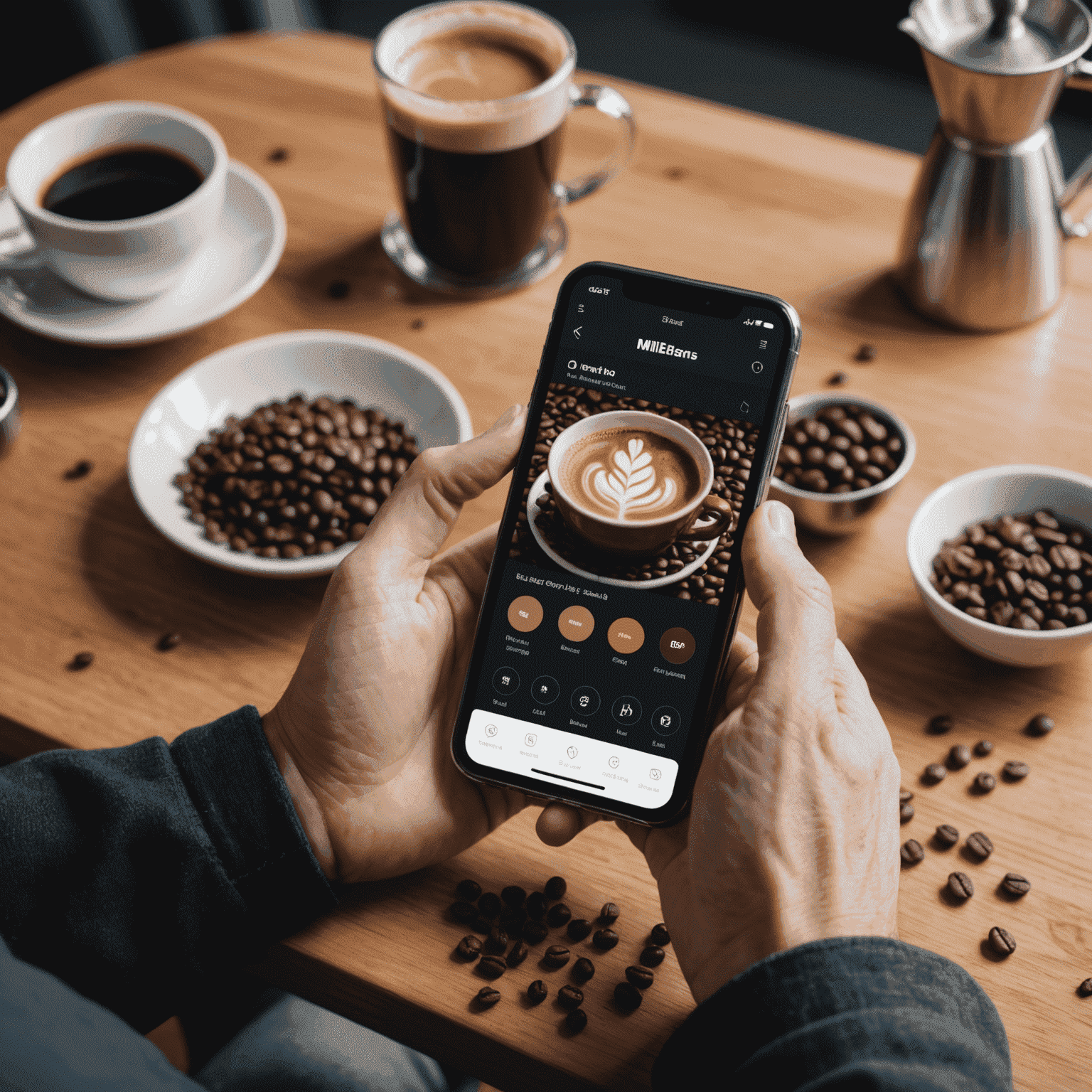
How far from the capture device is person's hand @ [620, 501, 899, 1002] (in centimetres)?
78

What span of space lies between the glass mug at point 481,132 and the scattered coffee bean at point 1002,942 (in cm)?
101

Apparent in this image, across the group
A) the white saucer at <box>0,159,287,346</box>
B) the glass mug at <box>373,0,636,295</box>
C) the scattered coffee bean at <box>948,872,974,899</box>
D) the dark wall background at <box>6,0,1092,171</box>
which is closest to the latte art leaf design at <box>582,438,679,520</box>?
the scattered coffee bean at <box>948,872,974,899</box>

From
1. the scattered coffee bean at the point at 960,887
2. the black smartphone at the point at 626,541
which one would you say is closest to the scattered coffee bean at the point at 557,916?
the black smartphone at the point at 626,541

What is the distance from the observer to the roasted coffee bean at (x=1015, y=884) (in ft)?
2.92

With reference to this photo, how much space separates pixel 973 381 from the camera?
51.1 inches

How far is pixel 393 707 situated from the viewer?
90 centimetres

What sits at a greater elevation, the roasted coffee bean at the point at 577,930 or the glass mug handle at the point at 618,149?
the glass mug handle at the point at 618,149

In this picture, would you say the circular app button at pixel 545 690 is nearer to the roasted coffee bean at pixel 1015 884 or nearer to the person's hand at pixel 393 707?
the person's hand at pixel 393 707

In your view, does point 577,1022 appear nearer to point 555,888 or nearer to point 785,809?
point 555,888

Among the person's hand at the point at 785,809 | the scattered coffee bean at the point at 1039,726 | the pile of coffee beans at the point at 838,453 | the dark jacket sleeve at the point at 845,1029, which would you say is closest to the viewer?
the dark jacket sleeve at the point at 845,1029

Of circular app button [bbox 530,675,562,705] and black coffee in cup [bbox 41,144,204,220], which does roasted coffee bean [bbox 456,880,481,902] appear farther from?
black coffee in cup [bbox 41,144,204,220]

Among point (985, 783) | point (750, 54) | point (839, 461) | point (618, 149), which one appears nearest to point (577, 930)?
point (985, 783)

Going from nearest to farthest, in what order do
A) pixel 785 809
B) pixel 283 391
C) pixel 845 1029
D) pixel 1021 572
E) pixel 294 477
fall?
pixel 845 1029, pixel 785 809, pixel 1021 572, pixel 294 477, pixel 283 391

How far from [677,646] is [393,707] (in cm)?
26
